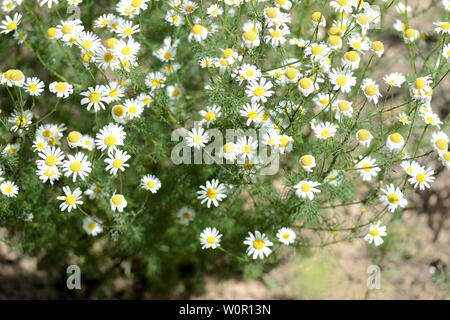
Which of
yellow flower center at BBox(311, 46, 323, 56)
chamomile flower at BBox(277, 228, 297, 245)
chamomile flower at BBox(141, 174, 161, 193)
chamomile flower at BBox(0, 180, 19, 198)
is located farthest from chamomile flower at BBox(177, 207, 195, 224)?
yellow flower center at BBox(311, 46, 323, 56)

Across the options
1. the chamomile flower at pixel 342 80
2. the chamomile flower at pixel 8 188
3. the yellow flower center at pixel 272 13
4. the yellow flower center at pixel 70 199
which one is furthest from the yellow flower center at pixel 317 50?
the chamomile flower at pixel 8 188

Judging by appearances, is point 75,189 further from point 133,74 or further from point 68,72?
point 68,72

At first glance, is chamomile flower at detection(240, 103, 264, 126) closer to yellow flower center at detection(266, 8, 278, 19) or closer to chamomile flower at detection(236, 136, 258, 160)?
chamomile flower at detection(236, 136, 258, 160)

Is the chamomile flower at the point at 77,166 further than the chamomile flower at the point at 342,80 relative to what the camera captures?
Yes

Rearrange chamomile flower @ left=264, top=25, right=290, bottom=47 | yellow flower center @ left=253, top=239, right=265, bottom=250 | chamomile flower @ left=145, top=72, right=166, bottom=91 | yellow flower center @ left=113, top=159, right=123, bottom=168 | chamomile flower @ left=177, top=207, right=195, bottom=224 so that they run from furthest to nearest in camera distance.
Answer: chamomile flower @ left=177, top=207, right=195, bottom=224 → chamomile flower @ left=145, top=72, right=166, bottom=91 → yellow flower center @ left=253, top=239, right=265, bottom=250 → yellow flower center @ left=113, top=159, right=123, bottom=168 → chamomile flower @ left=264, top=25, right=290, bottom=47

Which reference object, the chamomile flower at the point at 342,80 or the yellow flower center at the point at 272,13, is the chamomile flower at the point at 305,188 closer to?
the chamomile flower at the point at 342,80
